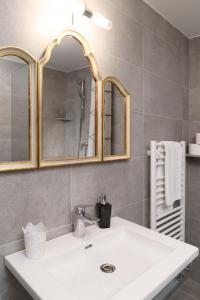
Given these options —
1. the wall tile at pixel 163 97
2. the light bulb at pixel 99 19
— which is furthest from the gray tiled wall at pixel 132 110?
the light bulb at pixel 99 19

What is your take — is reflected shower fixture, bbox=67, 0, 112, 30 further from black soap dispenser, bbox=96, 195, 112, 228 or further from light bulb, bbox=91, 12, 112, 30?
black soap dispenser, bbox=96, 195, 112, 228

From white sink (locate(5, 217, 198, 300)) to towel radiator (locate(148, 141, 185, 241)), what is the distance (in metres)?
0.42

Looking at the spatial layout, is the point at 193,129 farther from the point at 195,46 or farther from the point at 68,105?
the point at 68,105

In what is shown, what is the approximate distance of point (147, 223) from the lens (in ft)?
5.98

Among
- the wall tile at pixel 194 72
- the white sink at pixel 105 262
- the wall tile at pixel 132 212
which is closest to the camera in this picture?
the white sink at pixel 105 262

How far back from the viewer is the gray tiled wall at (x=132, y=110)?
1.03m

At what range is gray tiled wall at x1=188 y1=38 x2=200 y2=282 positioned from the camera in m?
2.26

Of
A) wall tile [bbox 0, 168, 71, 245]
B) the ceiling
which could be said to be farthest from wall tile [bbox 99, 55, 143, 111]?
wall tile [bbox 0, 168, 71, 245]

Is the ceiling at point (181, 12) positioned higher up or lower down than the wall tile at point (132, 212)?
higher up

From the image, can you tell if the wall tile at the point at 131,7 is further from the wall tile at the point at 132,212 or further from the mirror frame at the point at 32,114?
the wall tile at the point at 132,212

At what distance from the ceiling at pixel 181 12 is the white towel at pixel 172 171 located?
3.48 ft

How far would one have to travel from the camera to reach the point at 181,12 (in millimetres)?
1860

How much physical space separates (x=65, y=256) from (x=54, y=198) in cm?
28

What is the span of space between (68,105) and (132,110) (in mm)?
568
